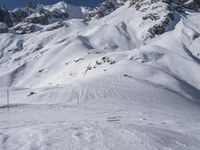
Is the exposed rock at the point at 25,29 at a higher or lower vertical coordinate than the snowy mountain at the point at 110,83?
lower

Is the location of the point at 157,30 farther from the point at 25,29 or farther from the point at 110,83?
the point at 25,29

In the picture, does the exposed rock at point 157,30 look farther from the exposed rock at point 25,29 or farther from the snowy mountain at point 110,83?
the exposed rock at point 25,29

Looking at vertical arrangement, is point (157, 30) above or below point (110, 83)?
below

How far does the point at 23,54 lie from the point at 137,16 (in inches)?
1726

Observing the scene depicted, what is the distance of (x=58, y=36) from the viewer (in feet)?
446

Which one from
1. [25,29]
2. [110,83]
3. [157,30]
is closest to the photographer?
[110,83]

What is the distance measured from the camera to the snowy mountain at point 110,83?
12859 mm

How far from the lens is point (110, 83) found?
42.4 metres

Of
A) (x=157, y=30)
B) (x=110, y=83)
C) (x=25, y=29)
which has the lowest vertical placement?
(x=25, y=29)

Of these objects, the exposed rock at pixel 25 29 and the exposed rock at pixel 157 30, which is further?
the exposed rock at pixel 25 29

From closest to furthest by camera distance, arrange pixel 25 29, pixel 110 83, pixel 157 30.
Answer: pixel 110 83
pixel 157 30
pixel 25 29

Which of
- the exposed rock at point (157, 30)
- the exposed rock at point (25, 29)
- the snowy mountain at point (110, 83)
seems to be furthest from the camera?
the exposed rock at point (25, 29)

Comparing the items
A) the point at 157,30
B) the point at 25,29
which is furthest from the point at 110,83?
the point at 25,29

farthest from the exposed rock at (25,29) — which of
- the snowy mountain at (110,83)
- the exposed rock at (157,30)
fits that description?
the exposed rock at (157,30)
